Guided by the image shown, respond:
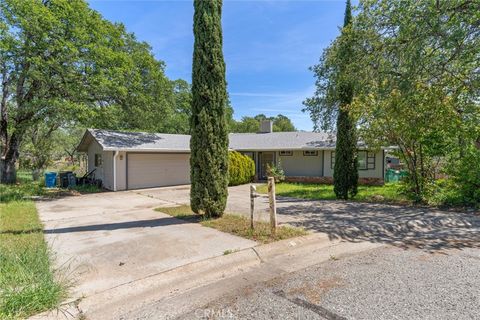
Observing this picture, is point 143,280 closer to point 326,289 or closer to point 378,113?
point 326,289

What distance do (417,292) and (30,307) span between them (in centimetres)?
447

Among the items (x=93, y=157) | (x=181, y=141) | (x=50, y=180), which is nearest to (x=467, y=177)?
(x=181, y=141)

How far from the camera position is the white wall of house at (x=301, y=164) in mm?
19250

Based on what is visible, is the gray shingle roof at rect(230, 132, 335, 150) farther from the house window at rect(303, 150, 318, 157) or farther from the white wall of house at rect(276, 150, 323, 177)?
the white wall of house at rect(276, 150, 323, 177)

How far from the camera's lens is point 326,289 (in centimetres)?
368

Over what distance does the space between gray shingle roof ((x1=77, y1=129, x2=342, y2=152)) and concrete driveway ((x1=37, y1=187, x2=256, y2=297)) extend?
687cm

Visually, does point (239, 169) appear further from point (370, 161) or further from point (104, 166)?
point (370, 161)

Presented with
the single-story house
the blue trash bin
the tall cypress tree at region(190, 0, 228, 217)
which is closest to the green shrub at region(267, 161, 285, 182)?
the single-story house

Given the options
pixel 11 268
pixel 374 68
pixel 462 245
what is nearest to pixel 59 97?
pixel 11 268

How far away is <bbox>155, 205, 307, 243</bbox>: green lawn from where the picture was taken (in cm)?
582

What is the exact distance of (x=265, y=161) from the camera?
70.4 feet

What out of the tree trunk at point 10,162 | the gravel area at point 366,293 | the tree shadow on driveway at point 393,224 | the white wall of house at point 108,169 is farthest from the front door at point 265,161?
the gravel area at point 366,293

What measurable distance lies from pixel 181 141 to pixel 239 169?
4.48m

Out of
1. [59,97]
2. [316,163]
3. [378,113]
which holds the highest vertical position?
[59,97]
